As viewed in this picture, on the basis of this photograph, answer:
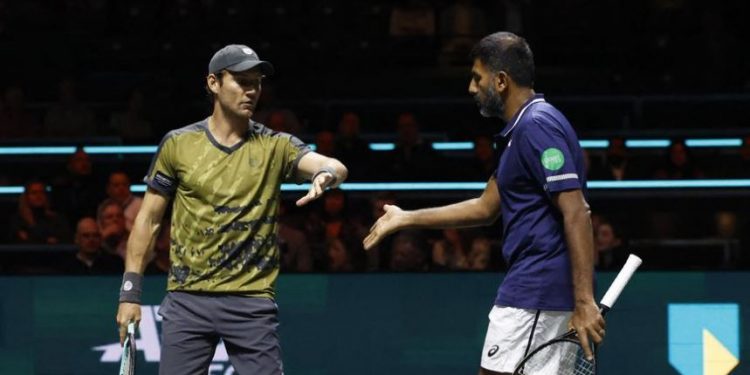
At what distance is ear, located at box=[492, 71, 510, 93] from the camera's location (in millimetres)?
5371

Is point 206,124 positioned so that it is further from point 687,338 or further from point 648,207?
point 648,207

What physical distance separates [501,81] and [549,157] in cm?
41

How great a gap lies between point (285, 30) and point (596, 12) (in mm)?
3128

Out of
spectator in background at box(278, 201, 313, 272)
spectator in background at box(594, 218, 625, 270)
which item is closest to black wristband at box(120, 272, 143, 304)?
spectator in background at box(278, 201, 313, 272)

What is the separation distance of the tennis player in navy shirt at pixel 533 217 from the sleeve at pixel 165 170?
0.96 metres

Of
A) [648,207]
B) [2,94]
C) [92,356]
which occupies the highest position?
[2,94]

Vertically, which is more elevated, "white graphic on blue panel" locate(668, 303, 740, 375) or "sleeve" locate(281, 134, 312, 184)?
"sleeve" locate(281, 134, 312, 184)

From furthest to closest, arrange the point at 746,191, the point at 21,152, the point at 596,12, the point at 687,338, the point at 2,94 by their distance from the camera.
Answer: the point at 596,12 → the point at 2,94 → the point at 21,152 → the point at 746,191 → the point at 687,338

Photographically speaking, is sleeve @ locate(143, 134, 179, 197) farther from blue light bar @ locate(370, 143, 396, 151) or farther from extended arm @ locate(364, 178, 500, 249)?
blue light bar @ locate(370, 143, 396, 151)

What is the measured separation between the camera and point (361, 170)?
10.7 meters

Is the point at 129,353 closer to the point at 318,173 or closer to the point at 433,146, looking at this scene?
the point at 318,173

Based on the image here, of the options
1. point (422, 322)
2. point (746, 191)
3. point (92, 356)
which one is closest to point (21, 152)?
point (92, 356)

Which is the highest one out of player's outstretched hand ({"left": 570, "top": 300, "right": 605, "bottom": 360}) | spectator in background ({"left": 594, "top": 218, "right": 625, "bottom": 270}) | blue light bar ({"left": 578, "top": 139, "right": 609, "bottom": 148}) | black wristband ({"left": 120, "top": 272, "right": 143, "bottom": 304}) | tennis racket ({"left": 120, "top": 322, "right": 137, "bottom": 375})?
blue light bar ({"left": 578, "top": 139, "right": 609, "bottom": 148})

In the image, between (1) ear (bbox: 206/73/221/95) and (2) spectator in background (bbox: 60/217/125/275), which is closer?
(1) ear (bbox: 206/73/221/95)
